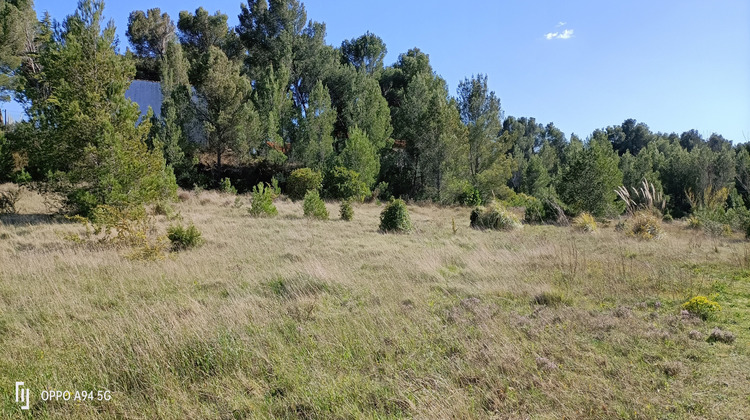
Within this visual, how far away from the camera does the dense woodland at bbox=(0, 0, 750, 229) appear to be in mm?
11219

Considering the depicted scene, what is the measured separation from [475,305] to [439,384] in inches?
81.5

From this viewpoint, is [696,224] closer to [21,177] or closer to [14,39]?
[21,177]

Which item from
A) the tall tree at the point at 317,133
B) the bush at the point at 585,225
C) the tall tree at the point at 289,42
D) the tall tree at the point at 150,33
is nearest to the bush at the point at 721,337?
the bush at the point at 585,225

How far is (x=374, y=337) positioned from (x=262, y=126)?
26.0 m

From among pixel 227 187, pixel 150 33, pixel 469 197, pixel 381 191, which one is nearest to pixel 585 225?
pixel 469 197

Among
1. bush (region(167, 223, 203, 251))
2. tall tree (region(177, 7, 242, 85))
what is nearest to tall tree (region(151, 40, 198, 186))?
tall tree (region(177, 7, 242, 85))

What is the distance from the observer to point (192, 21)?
114ft

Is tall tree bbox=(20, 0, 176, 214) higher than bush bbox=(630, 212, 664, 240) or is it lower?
higher

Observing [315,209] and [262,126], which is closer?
[315,209]

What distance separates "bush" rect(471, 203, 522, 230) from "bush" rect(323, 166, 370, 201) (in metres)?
10.7

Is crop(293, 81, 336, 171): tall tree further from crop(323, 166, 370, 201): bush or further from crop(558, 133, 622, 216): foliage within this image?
crop(558, 133, 622, 216): foliage

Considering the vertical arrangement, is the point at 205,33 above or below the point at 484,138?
above

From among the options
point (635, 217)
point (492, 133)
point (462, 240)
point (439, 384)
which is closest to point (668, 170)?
point (492, 133)

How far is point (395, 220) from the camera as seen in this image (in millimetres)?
13109
